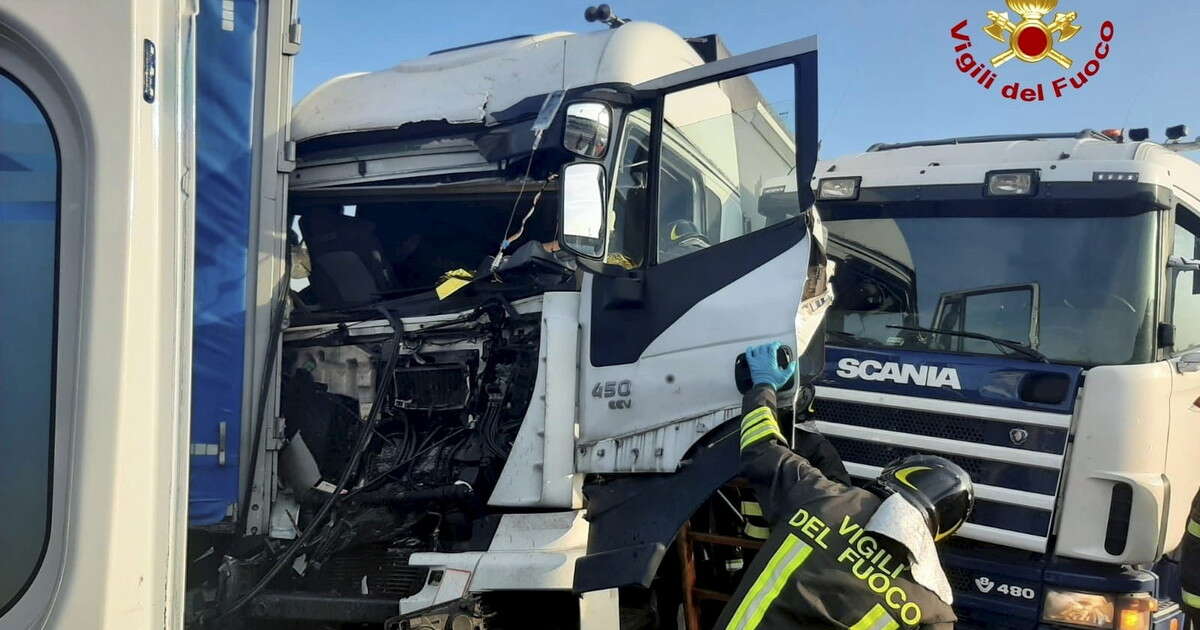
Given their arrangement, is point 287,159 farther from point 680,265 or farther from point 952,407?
point 952,407

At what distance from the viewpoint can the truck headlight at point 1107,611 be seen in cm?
324

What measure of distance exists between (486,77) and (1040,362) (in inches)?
101

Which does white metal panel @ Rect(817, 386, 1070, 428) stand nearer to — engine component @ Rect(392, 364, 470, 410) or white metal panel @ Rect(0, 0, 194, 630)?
engine component @ Rect(392, 364, 470, 410)

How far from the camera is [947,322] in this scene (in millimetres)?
3826

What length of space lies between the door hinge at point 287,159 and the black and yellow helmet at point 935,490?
243 centimetres

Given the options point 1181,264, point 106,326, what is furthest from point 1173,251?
point 106,326

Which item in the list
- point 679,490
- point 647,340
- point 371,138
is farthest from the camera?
point 371,138

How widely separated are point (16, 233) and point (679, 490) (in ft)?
6.14

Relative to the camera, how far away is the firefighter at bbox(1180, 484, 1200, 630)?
4.05m

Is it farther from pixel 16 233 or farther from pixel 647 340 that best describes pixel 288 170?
pixel 16 233

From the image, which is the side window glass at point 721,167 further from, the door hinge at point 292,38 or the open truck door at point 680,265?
the door hinge at point 292,38

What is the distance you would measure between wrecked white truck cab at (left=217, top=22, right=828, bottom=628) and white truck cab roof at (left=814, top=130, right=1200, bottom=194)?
1.18 m

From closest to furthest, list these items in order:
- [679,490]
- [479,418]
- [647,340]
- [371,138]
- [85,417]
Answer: [85,417] < [679,490] < [647,340] < [479,418] < [371,138]

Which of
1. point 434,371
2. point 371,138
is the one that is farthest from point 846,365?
point 371,138
